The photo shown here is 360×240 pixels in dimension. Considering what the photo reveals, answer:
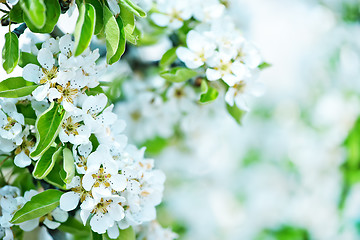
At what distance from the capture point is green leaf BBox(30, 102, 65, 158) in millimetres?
492

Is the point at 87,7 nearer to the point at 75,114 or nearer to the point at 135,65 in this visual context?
the point at 75,114

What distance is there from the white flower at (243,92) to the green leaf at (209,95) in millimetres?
22

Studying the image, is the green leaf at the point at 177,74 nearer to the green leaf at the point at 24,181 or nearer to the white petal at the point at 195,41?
the white petal at the point at 195,41

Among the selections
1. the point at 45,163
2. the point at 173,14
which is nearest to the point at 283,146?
the point at 173,14

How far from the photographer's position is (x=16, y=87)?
536 mm

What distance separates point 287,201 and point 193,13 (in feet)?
3.61

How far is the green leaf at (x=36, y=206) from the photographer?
523 mm

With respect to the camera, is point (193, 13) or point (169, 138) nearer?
point (193, 13)

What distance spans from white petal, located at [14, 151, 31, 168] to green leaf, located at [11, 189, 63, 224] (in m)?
0.04

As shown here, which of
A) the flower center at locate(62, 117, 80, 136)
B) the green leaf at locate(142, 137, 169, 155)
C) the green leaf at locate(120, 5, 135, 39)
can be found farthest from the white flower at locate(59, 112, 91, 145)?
the green leaf at locate(142, 137, 169, 155)

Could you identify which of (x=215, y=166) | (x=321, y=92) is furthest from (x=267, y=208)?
(x=321, y=92)

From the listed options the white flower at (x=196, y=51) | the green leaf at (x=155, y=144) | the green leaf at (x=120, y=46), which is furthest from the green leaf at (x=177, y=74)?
the green leaf at (x=155, y=144)

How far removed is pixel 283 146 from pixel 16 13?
1.47m

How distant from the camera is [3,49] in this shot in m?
0.53
